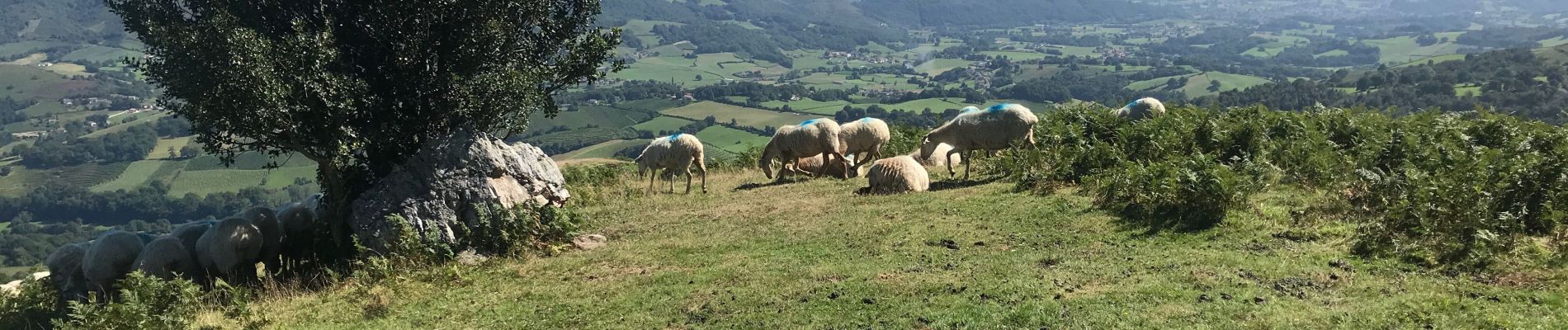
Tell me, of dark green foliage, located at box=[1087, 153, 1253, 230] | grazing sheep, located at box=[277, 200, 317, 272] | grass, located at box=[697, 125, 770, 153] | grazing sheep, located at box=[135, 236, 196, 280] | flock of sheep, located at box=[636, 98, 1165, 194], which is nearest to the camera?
dark green foliage, located at box=[1087, 153, 1253, 230]

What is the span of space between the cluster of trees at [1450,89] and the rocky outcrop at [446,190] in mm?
28936

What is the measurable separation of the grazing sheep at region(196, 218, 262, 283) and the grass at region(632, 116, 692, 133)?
226ft

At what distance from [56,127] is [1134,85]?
131m

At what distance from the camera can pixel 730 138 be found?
244ft

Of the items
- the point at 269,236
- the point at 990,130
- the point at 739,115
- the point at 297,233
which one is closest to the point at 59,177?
the point at 739,115

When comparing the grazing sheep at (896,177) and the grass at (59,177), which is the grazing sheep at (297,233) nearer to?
the grazing sheep at (896,177)

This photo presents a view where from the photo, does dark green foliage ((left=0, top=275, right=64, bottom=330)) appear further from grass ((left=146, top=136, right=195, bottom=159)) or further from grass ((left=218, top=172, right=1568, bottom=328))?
grass ((left=146, top=136, right=195, bottom=159))

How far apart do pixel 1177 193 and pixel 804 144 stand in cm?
1126

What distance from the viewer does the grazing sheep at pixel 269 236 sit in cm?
1451

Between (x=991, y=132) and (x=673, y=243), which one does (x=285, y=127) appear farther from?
(x=991, y=132)

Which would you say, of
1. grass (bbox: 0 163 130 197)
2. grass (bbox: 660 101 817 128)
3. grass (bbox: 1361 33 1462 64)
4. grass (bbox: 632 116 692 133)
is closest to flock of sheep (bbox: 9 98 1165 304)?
grass (bbox: 660 101 817 128)

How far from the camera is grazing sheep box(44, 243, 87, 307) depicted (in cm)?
1398

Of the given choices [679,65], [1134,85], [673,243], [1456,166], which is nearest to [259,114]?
[673,243]

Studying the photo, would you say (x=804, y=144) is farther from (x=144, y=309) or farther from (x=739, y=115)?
(x=739, y=115)
